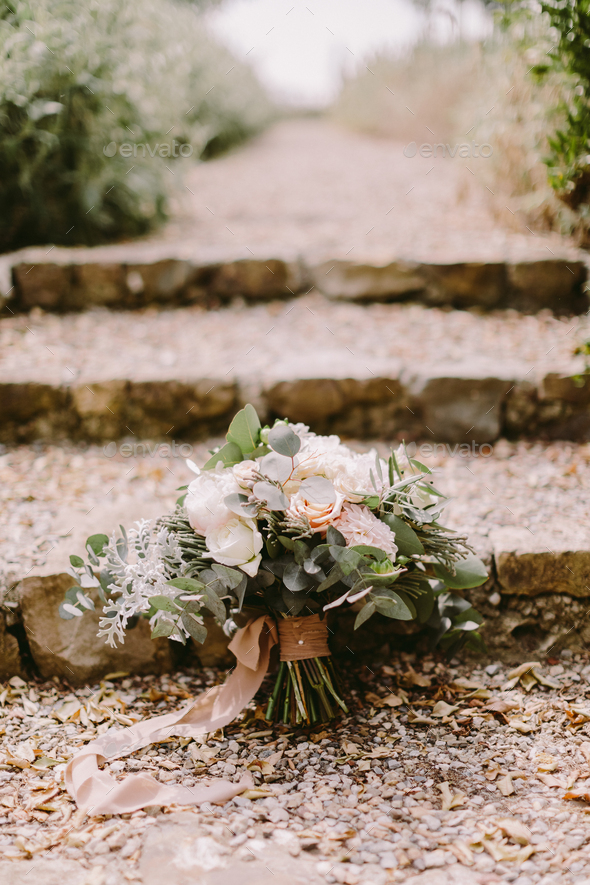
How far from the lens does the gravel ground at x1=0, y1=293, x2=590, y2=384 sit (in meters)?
2.44

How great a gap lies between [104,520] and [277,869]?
106 centimetres

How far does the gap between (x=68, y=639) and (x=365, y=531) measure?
93 cm

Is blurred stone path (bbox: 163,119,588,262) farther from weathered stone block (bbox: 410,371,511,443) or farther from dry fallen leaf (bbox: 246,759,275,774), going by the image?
dry fallen leaf (bbox: 246,759,275,774)

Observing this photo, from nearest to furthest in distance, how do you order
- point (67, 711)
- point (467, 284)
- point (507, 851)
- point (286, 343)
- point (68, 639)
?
point (507, 851), point (67, 711), point (68, 639), point (286, 343), point (467, 284)

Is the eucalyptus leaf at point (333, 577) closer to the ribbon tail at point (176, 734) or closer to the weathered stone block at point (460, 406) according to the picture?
the ribbon tail at point (176, 734)

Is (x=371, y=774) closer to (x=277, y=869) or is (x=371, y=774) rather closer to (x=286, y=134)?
(x=277, y=869)

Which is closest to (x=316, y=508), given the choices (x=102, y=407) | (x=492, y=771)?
(x=492, y=771)

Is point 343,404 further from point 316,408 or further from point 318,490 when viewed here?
point 318,490

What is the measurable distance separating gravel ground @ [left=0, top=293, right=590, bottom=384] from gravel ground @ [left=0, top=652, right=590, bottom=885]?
1245 millimetres

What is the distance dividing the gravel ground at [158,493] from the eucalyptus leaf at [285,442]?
0.73m

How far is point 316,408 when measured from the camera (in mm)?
2389

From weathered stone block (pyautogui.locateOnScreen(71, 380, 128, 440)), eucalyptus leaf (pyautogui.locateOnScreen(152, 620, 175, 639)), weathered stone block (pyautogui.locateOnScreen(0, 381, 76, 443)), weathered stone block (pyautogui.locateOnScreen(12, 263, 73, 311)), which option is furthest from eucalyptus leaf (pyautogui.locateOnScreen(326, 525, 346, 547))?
weathered stone block (pyautogui.locateOnScreen(12, 263, 73, 311))

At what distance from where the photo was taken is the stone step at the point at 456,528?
5.30ft

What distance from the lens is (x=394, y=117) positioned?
27.7ft
